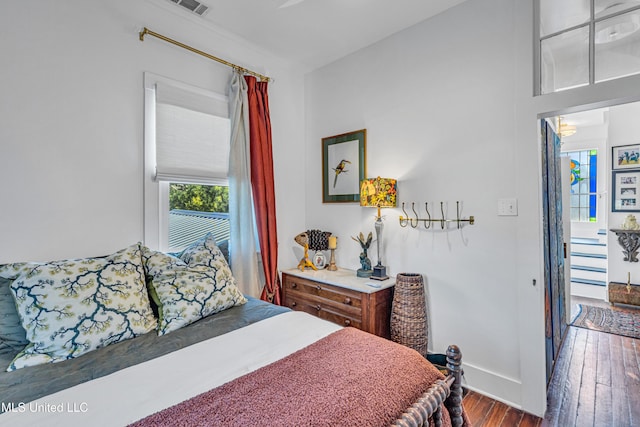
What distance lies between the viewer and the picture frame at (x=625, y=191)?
390 centimetres

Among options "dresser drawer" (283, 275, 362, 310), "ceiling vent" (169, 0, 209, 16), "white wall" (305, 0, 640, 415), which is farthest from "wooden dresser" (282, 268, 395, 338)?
"ceiling vent" (169, 0, 209, 16)

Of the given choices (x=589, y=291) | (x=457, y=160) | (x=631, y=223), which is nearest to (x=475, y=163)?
(x=457, y=160)

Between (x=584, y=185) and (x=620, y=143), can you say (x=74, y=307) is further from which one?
(x=584, y=185)

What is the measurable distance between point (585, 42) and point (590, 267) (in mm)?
3847

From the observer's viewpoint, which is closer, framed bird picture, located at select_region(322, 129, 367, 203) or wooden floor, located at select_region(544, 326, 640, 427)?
wooden floor, located at select_region(544, 326, 640, 427)

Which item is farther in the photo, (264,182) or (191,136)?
(264,182)

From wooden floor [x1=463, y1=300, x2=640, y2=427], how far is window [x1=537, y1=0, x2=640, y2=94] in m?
1.93

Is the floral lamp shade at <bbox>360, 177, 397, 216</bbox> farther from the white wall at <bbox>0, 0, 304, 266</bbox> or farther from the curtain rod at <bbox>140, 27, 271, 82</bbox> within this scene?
the white wall at <bbox>0, 0, 304, 266</bbox>

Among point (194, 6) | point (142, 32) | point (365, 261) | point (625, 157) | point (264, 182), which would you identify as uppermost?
point (194, 6)

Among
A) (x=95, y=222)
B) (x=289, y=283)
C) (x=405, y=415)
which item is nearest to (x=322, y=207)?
(x=289, y=283)

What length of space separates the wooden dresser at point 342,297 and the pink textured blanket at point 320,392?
37.2 inches

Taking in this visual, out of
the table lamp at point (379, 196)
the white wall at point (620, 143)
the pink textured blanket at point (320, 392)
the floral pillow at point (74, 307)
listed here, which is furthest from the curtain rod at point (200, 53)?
the white wall at point (620, 143)

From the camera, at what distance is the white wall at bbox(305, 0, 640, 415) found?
6.11 ft

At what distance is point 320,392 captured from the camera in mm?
960
